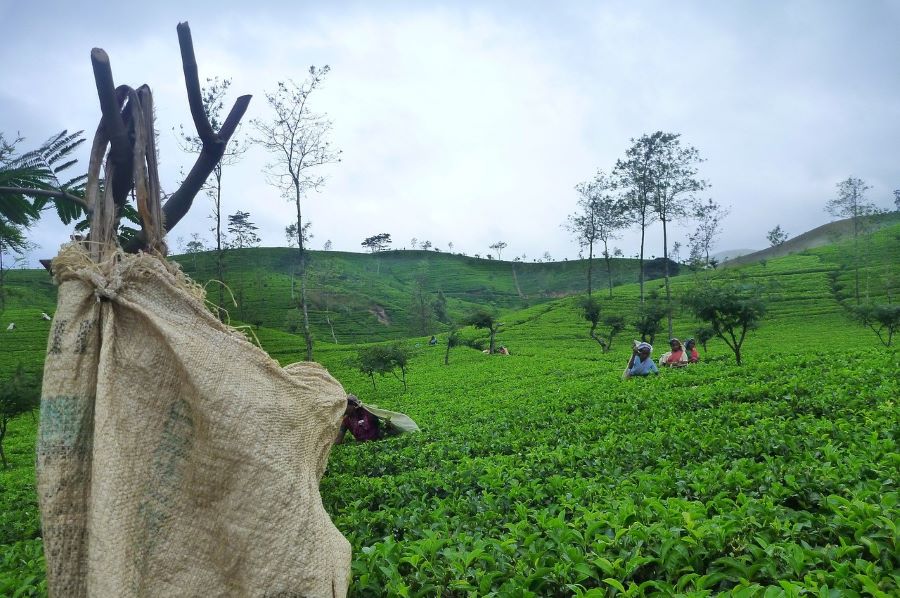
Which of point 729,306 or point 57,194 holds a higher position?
point 57,194

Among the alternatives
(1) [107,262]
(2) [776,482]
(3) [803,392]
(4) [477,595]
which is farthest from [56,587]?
(3) [803,392]

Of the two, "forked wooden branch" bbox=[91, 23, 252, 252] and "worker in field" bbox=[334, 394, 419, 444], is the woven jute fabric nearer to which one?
"forked wooden branch" bbox=[91, 23, 252, 252]

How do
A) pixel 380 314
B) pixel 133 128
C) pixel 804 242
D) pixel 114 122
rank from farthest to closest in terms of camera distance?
pixel 804 242
pixel 380 314
pixel 133 128
pixel 114 122

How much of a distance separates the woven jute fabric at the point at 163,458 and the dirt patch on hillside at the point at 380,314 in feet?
235

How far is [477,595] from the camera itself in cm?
228

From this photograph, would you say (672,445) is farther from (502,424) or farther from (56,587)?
(56,587)

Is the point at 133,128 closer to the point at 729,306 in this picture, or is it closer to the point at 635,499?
the point at 635,499

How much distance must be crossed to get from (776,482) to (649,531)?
127 cm

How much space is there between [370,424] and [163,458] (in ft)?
22.5

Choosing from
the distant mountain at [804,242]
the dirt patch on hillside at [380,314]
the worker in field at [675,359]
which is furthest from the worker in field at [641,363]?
the distant mountain at [804,242]

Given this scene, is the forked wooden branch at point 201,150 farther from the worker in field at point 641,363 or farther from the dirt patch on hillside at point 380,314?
the dirt patch on hillside at point 380,314

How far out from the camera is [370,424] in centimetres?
864

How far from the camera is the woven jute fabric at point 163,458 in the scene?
1802 millimetres

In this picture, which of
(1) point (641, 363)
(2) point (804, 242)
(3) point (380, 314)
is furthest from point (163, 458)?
(2) point (804, 242)
